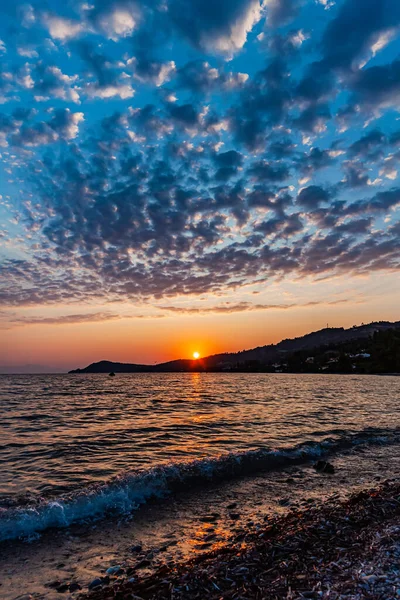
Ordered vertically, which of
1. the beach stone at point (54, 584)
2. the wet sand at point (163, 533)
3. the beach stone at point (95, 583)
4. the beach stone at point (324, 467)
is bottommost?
the beach stone at point (324, 467)

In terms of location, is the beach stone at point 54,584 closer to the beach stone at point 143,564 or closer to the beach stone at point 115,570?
the beach stone at point 115,570

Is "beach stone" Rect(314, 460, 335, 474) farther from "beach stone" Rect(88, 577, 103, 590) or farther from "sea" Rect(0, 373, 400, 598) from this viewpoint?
"beach stone" Rect(88, 577, 103, 590)

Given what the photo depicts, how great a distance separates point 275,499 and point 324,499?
67.5 inches

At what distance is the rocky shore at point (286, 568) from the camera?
19.8 feet

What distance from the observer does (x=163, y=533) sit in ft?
31.9

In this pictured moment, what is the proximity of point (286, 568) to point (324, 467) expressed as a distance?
9858mm

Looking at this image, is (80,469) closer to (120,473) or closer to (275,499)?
(120,473)

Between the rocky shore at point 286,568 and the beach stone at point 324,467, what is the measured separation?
577 cm

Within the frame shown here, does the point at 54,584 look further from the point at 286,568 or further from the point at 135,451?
the point at 135,451

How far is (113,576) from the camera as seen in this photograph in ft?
24.7

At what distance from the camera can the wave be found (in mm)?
10344

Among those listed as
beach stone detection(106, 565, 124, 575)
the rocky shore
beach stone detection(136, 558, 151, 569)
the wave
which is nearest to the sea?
the wave

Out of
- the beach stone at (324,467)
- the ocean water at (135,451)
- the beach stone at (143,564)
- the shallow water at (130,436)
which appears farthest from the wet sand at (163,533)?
the shallow water at (130,436)

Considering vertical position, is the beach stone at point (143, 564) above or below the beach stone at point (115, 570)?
below
